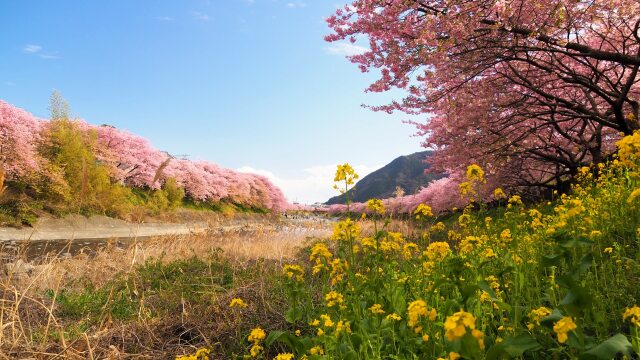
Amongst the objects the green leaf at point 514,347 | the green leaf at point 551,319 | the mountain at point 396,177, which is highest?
the mountain at point 396,177

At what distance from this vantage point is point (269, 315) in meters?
4.43

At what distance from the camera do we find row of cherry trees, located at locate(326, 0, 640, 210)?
761 centimetres

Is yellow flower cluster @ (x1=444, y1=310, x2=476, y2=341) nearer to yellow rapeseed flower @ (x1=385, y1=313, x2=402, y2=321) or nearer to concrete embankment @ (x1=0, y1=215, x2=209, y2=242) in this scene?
yellow rapeseed flower @ (x1=385, y1=313, x2=402, y2=321)

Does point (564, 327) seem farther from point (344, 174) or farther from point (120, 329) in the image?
point (120, 329)

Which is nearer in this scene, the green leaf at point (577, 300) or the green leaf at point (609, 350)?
the green leaf at point (609, 350)

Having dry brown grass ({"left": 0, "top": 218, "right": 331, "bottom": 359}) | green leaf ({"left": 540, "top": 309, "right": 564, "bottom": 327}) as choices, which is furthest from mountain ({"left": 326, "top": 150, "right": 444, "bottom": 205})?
green leaf ({"left": 540, "top": 309, "right": 564, "bottom": 327})

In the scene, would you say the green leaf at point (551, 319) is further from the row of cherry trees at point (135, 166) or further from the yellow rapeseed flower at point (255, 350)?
the row of cherry trees at point (135, 166)

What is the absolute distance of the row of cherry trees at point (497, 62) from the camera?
761 centimetres

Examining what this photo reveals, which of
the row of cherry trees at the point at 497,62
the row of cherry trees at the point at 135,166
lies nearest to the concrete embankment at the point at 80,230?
the row of cherry trees at the point at 135,166

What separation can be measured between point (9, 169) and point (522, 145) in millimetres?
22708

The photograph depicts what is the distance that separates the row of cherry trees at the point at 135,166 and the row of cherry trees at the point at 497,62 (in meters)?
5.57

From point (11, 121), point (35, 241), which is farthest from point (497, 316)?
point (11, 121)

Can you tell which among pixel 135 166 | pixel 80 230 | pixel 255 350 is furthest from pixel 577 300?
pixel 135 166

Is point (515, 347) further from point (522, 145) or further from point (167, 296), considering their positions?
point (522, 145)
